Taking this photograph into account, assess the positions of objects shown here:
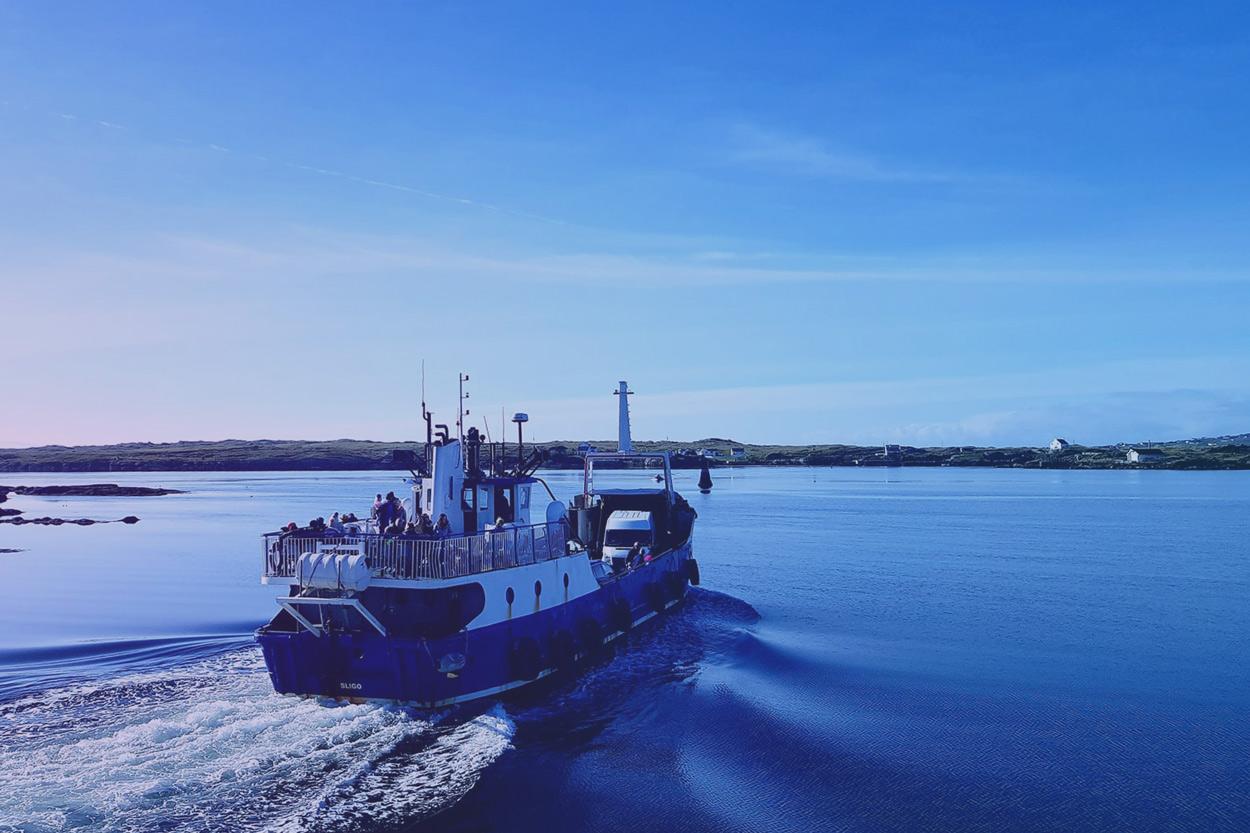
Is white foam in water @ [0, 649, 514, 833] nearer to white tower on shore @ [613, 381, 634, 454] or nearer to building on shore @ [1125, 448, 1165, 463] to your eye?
white tower on shore @ [613, 381, 634, 454]

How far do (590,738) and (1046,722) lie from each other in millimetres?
9717

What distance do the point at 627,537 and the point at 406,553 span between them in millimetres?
16988

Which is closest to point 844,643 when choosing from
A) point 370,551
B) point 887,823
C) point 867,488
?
point 887,823

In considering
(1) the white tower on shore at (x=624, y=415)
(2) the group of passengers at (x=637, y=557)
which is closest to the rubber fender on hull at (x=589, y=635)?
(2) the group of passengers at (x=637, y=557)

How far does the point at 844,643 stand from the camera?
28.3m

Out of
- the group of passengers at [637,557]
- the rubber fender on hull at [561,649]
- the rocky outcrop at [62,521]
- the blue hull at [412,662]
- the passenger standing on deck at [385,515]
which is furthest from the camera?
the rocky outcrop at [62,521]

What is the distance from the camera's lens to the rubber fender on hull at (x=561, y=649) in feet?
75.5

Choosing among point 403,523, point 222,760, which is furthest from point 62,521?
point 222,760

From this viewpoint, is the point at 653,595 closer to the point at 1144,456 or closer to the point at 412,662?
the point at 412,662

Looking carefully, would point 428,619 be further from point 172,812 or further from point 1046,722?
point 1046,722

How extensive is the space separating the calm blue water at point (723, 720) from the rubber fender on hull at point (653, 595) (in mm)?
827

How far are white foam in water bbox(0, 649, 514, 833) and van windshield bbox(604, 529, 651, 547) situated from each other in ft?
51.6

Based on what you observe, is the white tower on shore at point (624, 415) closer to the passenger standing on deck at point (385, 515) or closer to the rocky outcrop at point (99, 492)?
the passenger standing on deck at point (385, 515)

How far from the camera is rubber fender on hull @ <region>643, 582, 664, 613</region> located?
31.3 m
